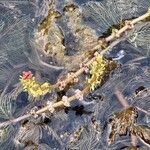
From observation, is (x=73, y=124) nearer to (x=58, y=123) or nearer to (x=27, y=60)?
(x=58, y=123)

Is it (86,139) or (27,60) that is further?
(27,60)

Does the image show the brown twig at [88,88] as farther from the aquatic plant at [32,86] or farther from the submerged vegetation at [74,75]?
the aquatic plant at [32,86]

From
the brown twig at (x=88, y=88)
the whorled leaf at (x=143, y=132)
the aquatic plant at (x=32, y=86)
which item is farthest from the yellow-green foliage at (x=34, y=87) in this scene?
the whorled leaf at (x=143, y=132)

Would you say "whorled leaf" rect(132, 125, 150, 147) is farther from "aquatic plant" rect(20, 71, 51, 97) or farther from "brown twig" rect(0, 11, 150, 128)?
"aquatic plant" rect(20, 71, 51, 97)

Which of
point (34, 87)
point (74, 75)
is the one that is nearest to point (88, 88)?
point (74, 75)

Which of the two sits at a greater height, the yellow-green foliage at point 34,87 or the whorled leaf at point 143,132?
the yellow-green foliage at point 34,87

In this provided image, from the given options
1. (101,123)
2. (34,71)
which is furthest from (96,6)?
(101,123)

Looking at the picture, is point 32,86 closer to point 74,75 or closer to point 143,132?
point 74,75

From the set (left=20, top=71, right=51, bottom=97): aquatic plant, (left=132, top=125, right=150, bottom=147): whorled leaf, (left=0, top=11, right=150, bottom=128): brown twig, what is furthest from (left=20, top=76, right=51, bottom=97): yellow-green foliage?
(left=132, top=125, right=150, bottom=147): whorled leaf
